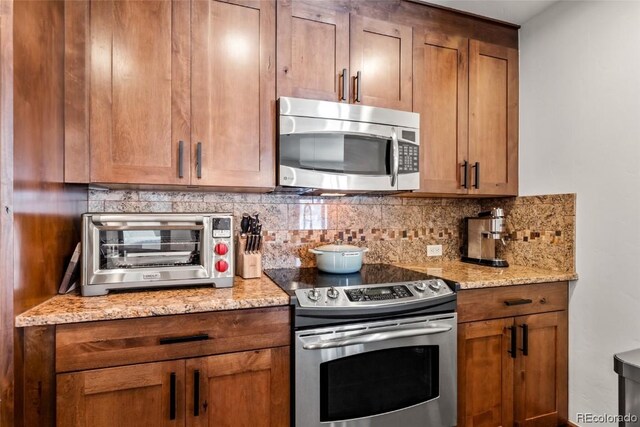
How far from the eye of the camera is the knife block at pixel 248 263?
1795 mm

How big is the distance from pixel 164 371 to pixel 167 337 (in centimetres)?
12

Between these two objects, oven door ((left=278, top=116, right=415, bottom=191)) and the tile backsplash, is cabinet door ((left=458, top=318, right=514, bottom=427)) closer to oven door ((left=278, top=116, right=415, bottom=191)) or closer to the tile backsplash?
the tile backsplash

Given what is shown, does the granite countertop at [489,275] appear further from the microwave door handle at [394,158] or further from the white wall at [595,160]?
the microwave door handle at [394,158]

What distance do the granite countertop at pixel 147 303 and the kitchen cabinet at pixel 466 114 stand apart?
1.13 m

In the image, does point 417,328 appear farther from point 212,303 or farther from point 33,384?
point 33,384

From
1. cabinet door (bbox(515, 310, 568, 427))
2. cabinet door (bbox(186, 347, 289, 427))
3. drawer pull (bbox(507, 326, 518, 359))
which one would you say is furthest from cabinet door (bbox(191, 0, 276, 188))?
cabinet door (bbox(515, 310, 568, 427))

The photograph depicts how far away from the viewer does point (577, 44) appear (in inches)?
77.2

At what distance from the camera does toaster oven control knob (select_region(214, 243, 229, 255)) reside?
1587 millimetres

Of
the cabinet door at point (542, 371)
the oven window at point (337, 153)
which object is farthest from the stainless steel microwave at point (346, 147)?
the cabinet door at point (542, 371)

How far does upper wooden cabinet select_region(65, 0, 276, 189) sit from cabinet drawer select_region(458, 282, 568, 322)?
1.14 m

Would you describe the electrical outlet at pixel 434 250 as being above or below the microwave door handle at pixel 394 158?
below

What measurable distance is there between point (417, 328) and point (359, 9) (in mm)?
1648

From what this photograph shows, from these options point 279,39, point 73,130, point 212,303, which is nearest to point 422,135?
point 279,39

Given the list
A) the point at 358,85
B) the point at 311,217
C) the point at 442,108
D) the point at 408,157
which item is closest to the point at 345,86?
the point at 358,85
